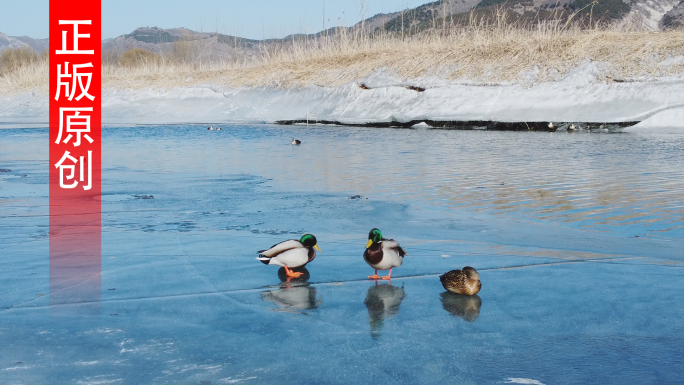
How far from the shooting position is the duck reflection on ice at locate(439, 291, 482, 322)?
15.0 ft

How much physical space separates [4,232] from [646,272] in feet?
18.9

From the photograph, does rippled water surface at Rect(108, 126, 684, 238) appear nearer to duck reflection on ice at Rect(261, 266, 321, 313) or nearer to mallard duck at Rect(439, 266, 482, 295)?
mallard duck at Rect(439, 266, 482, 295)

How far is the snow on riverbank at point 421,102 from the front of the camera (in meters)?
20.1

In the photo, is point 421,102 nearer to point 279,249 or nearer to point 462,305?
point 279,249

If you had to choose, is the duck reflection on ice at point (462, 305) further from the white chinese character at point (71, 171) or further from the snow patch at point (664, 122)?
the snow patch at point (664, 122)

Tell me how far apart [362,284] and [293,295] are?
56cm

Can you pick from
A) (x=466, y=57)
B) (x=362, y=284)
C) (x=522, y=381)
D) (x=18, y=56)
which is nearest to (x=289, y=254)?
(x=362, y=284)

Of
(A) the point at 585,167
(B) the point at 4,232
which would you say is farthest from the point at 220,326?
(A) the point at 585,167

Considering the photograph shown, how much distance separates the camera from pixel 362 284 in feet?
17.4

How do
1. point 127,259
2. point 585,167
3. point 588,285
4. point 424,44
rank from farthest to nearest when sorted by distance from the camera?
point 424,44 < point 585,167 < point 127,259 < point 588,285

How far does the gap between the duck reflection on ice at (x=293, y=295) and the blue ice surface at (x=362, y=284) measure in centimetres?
2

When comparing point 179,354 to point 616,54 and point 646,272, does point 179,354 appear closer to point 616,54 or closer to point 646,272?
point 646,272

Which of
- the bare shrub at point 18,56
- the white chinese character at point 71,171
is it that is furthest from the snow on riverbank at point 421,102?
the bare shrub at point 18,56

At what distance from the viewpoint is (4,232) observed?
708cm
